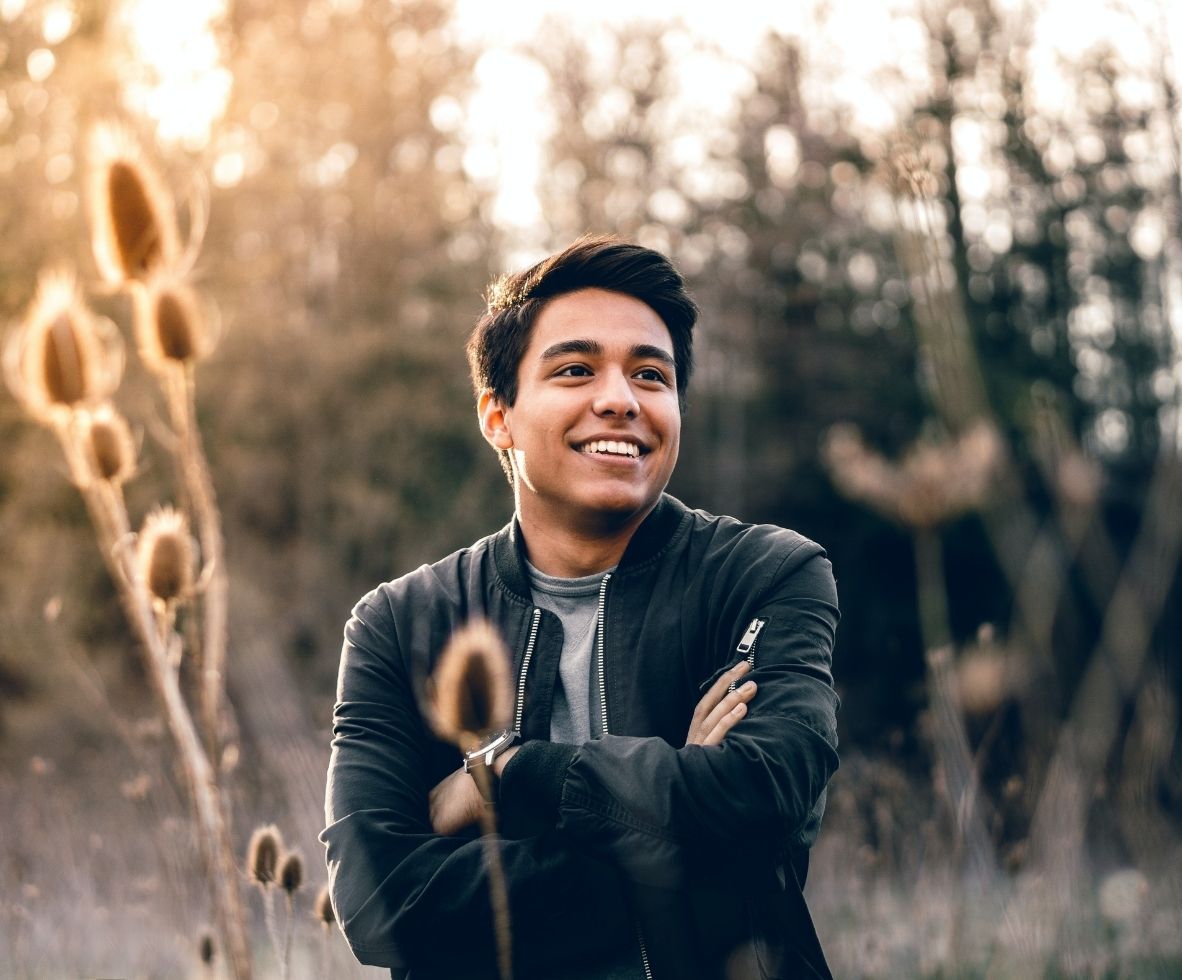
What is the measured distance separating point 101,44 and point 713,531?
9.45m

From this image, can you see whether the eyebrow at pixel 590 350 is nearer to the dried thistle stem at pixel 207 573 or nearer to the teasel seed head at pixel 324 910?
the dried thistle stem at pixel 207 573

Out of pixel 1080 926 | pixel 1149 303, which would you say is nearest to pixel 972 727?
pixel 1149 303

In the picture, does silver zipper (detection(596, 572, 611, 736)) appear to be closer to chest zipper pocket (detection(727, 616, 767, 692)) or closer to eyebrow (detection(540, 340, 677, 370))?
chest zipper pocket (detection(727, 616, 767, 692))

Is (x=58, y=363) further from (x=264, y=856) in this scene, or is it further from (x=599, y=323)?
(x=599, y=323)

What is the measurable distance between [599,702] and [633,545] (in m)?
0.35

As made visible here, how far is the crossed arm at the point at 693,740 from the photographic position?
2.53 m

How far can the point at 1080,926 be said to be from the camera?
4.52 metres

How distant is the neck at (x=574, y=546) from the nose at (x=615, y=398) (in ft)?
0.89

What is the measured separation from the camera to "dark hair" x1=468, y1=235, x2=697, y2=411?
2947 mm

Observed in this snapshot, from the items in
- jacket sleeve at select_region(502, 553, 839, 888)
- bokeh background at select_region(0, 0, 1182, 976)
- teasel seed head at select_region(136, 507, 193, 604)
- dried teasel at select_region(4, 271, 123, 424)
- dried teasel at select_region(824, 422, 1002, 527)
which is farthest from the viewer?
bokeh background at select_region(0, 0, 1182, 976)

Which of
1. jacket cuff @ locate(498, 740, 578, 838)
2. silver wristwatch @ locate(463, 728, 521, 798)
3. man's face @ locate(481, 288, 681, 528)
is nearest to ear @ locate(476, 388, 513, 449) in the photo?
man's face @ locate(481, 288, 681, 528)

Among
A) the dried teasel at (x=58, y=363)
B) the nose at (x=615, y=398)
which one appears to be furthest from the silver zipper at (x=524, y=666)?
the dried teasel at (x=58, y=363)

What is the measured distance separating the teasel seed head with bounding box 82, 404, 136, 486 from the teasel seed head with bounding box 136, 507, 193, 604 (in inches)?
3.9

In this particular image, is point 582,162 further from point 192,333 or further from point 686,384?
point 192,333
